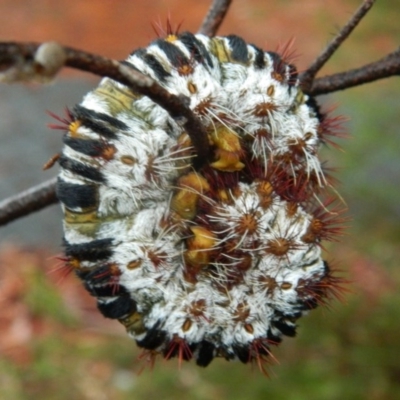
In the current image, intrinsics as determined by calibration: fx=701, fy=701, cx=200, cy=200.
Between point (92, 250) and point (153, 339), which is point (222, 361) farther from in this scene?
point (92, 250)

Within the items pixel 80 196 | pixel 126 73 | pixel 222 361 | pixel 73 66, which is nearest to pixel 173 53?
pixel 80 196

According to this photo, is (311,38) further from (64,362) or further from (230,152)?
(230,152)

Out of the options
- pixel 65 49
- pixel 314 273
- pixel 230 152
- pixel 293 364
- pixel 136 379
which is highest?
pixel 65 49

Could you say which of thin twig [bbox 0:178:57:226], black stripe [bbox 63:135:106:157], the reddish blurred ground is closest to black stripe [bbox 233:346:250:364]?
black stripe [bbox 63:135:106:157]

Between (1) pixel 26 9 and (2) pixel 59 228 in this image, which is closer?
(2) pixel 59 228

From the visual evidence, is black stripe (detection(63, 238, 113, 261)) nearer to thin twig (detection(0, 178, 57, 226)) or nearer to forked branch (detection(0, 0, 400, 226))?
forked branch (detection(0, 0, 400, 226))

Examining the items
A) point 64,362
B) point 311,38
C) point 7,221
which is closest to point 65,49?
point 7,221
